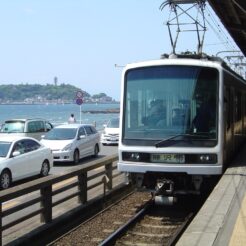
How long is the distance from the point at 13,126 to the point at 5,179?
13.1m

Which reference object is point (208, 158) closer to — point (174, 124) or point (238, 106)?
point (174, 124)

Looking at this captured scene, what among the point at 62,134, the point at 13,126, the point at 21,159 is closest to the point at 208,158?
the point at 21,159

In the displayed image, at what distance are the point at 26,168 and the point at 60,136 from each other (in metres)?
6.66

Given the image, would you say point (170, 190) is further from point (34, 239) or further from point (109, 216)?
point (34, 239)

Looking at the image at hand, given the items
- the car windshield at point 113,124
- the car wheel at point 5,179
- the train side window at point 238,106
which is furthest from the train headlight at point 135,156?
the car windshield at point 113,124

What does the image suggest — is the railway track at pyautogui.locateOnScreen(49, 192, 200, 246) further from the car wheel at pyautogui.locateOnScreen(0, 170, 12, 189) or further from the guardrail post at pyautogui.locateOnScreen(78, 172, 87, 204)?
the car wheel at pyautogui.locateOnScreen(0, 170, 12, 189)

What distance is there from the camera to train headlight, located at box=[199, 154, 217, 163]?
10984 mm

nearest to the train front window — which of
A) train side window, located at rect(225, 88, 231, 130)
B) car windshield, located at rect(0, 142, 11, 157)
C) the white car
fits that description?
train side window, located at rect(225, 88, 231, 130)

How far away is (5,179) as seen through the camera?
15133mm

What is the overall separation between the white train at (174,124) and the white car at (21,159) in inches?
193

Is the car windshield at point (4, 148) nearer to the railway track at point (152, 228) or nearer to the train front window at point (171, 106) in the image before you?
the train front window at point (171, 106)

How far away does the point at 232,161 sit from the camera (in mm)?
13922

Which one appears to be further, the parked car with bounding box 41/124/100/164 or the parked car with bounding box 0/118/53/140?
the parked car with bounding box 0/118/53/140

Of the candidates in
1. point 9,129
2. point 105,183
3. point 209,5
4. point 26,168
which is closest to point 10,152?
point 26,168
